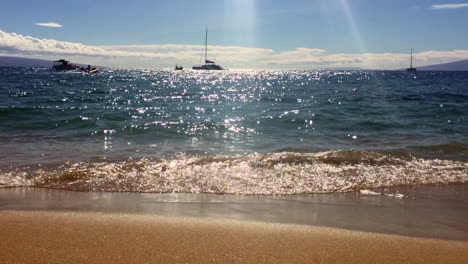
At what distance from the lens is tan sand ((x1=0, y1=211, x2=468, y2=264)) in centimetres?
414

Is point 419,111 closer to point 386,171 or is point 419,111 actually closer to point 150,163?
point 386,171

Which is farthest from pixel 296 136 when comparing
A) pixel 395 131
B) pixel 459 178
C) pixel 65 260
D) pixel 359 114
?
pixel 65 260

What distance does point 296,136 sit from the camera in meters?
15.0

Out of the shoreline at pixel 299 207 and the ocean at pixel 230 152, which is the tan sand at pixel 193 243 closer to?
the shoreline at pixel 299 207

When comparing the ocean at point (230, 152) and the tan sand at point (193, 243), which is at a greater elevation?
the ocean at point (230, 152)

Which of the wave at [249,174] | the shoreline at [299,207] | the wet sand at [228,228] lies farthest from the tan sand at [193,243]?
the wave at [249,174]

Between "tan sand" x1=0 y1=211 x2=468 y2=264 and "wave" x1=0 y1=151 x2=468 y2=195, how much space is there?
74.8 inches

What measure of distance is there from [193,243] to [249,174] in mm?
4017

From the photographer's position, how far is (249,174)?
8.43 metres

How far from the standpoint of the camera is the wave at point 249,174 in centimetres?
728

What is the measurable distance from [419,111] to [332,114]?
211 inches

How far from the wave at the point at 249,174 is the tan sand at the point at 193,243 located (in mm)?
1899

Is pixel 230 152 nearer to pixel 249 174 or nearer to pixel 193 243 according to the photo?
pixel 249 174

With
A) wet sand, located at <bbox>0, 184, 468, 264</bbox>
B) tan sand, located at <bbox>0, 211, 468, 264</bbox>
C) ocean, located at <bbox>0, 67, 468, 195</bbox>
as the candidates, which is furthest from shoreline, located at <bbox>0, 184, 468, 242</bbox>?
ocean, located at <bbox>0, 67, 468, 195</bbox>
